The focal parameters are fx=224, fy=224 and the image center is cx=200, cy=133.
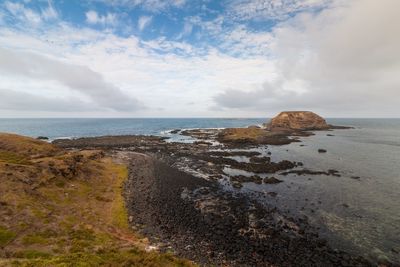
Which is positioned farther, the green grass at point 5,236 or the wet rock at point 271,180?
the wet rock at point 271,180

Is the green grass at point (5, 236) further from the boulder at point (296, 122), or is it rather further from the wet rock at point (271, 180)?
the boulder at point (296, 122)

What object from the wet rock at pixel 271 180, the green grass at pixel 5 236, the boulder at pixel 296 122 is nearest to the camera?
the green grass at pixel 5 236

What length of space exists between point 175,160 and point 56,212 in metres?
37.4

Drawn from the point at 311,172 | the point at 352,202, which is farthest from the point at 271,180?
the point at 352,202

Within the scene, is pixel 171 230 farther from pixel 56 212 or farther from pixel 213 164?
pixel 213 164

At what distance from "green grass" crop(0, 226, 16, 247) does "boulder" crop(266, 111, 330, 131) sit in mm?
147770

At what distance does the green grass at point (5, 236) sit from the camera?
762 inches

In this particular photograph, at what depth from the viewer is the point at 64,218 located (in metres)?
25.8

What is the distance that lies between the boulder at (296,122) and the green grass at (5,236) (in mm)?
147770

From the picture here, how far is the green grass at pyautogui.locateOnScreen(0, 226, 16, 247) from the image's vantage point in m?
19.3

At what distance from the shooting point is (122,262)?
17.2 meters

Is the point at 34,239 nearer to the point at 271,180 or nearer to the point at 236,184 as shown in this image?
the point at 236,184

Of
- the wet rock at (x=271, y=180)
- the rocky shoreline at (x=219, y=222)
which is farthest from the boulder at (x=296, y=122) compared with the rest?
the wet rock at (x=271, y=180)

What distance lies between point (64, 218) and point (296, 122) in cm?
15991
